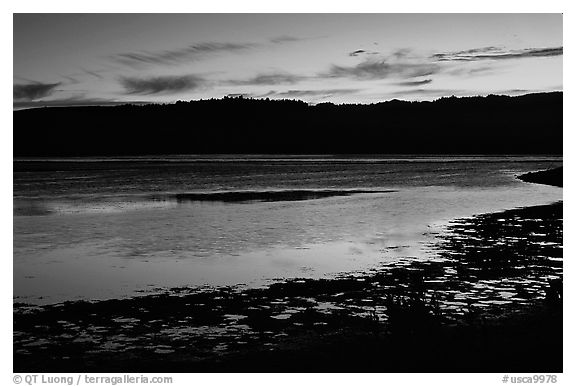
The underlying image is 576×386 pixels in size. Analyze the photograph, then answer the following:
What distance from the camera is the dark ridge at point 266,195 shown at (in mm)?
37688

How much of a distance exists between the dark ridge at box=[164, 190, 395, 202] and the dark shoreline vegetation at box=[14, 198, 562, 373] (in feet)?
74.3

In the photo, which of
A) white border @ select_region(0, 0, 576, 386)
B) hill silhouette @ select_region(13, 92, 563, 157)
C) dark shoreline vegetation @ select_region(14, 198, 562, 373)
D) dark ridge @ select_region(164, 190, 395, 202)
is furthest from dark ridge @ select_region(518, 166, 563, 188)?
white border @ select_region(0, 0, 576, 386)

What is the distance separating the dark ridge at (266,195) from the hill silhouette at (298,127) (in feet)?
9.55

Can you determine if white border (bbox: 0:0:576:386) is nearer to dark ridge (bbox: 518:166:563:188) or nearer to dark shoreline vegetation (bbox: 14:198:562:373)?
dark shoreline vegetation (bbox: 14:198:562:373)

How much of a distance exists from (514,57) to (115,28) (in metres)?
8.65

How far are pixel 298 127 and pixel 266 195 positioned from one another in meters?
12.2

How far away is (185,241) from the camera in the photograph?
→ 21438mm

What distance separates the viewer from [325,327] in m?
11.5

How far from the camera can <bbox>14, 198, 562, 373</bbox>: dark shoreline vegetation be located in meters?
9.84

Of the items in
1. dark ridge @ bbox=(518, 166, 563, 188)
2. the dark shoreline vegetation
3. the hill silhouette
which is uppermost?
the hill silhouette

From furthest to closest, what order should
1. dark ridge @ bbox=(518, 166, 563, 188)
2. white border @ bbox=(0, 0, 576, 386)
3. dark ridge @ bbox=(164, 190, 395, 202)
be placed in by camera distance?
dark ridge @ bbox=(518, 166, 563, 188) → dark ridge @ bbox=(164, 190, 395, 202) → white border @ bbox=(0, 0, 576, 386)
